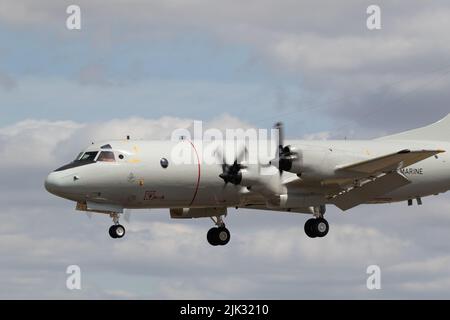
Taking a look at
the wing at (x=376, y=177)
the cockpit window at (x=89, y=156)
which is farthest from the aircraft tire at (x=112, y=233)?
the wing at (x=376, y=177)

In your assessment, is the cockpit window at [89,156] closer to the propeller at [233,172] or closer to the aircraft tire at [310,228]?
the propeller at [233,172]

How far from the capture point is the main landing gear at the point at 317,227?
49.3m

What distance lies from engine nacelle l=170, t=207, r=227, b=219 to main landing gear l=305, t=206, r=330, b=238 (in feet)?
15.1

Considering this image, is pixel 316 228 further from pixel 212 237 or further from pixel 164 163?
pixel 164 163

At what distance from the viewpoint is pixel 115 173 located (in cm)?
4656

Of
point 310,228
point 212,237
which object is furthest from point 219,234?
point 310,228

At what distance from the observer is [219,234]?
172ft

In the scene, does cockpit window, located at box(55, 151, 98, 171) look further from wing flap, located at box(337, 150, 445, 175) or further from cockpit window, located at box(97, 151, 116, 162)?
wing flap, located at box(337, 150, 445, 175)

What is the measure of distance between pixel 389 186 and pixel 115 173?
1252cm

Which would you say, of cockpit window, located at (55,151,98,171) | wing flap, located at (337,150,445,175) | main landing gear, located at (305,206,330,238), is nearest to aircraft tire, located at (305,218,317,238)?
main landing gear, located at (305,206,330,238)

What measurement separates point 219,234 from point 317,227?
5515mm

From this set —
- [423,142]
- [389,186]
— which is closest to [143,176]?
[389,186]

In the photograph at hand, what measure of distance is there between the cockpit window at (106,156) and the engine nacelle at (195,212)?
6.01 metres

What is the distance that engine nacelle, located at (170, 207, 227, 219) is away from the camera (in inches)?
2034
